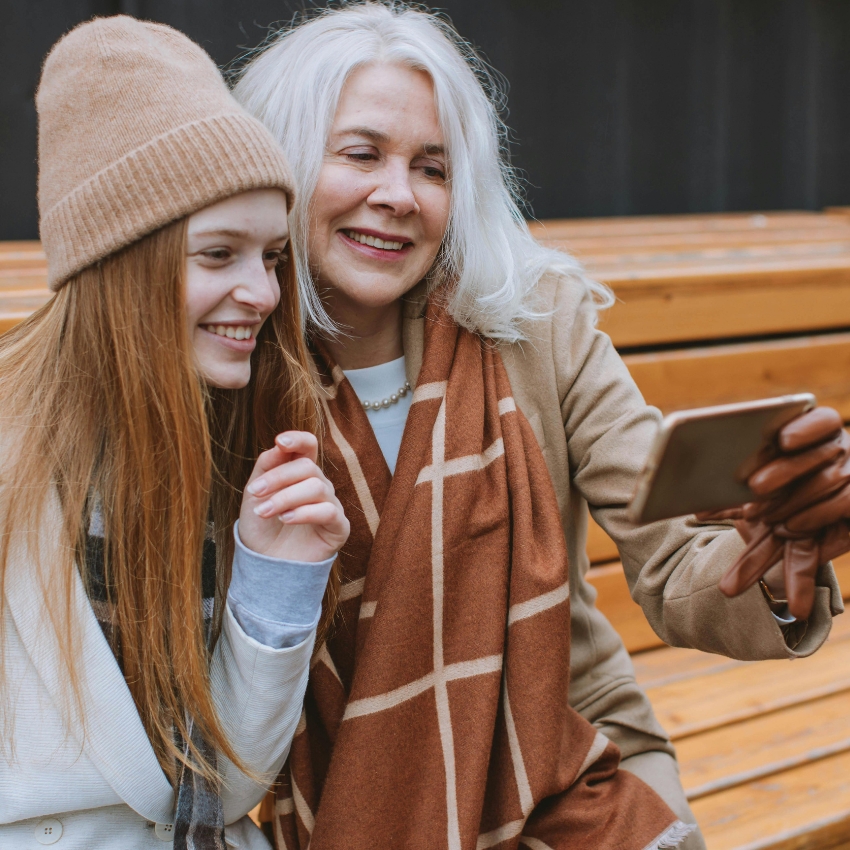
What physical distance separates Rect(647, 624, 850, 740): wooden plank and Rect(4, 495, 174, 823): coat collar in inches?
45.9

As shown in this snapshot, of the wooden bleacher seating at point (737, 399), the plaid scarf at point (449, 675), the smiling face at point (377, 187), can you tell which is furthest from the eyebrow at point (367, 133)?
the wooden bleacher seating at point (737, 399)

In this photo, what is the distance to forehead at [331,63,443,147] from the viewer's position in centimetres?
133

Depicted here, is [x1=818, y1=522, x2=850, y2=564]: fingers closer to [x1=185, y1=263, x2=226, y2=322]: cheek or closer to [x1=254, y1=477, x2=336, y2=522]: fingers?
[x1=254, y1=477, x2=336, y2=522]: fingers

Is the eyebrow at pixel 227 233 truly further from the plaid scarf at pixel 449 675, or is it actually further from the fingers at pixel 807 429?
the fingers at pixel 807 429

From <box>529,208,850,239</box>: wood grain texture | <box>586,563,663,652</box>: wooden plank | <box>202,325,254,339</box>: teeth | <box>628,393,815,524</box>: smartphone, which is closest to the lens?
<box>628,393,815,524</box>: smartphone

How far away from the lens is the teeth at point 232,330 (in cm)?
113

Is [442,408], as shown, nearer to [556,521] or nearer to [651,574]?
[556,521]

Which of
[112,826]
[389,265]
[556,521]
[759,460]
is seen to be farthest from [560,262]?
[112,826]

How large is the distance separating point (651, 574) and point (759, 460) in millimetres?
403

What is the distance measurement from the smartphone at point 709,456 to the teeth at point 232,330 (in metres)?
0.49

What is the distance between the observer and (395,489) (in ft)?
4.33

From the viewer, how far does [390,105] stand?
1339 millimetres

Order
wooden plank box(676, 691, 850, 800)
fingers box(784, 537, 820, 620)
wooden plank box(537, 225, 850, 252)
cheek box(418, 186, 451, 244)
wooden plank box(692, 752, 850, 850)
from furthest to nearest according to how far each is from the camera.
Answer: wooden plank box(537, 225, 850, 252) → wooden plank box(676, 691, 850, 800) → wooden plank box(692, 752, 850, 850) → cheek box(418, 186, 451, 244) → fingers box(784, 537, 820, 620)

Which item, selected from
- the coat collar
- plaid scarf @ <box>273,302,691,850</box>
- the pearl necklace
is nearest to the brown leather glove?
plaid scarf @ <box>273,302,691,850</box>
